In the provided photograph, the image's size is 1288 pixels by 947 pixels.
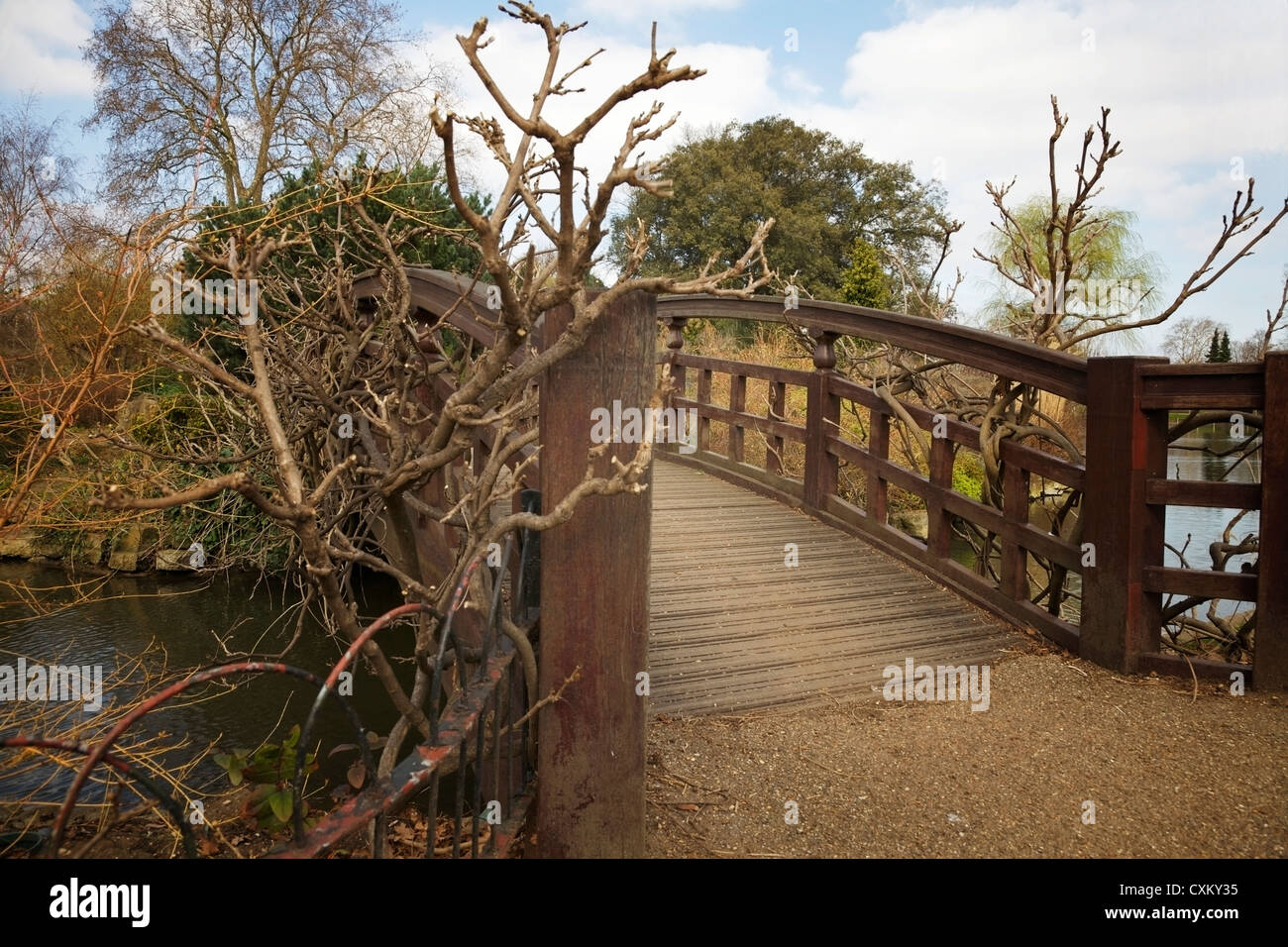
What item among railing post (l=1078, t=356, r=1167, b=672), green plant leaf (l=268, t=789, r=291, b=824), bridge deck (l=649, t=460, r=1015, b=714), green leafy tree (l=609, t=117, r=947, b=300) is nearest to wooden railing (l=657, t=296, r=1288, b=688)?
railing post (l=1078, t=356, r=1167, b=672)

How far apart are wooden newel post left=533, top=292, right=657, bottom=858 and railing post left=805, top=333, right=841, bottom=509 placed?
4.09 meters

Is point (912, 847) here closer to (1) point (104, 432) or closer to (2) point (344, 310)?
(1) point (104, 432)

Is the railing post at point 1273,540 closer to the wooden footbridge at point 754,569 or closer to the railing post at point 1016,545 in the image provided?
the wooden footbridge at point 754,569

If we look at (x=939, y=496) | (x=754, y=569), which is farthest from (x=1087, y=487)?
(x=754, y=569)

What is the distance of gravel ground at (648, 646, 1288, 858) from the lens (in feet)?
9.70

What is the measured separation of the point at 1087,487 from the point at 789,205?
2804cm

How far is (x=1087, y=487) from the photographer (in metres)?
4.42

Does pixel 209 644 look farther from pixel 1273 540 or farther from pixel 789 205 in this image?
pixel 789 205

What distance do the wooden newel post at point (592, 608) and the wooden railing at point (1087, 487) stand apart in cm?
121

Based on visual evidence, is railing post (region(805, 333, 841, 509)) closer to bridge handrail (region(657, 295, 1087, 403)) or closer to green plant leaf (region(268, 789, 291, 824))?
bridge handrail (region(657, 295, 1087, 403))

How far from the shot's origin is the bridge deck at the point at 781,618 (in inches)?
164

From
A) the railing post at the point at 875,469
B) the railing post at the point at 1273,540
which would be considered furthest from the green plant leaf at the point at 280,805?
the railing post at the point at 1273,540

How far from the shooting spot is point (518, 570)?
287 centimetres
